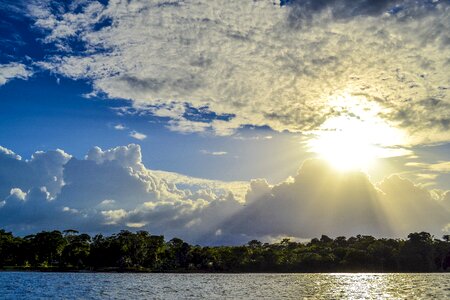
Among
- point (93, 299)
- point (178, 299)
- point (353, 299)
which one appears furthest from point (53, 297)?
point (353, 299)

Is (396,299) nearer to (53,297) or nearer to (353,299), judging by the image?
(353,299)

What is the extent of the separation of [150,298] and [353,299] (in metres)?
41.6

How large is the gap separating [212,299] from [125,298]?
16.6 meters

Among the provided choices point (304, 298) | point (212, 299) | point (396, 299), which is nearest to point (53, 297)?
point (212, 299)

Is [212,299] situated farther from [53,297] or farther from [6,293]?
[6,293]

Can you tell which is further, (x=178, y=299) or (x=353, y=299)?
(x=353, y=299)

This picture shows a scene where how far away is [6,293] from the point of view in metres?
93.0

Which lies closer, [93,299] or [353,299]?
[93,299]

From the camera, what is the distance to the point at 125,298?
86.8 m

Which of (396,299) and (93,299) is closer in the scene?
(93,299)

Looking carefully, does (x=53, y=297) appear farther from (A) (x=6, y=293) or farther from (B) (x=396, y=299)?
(B) (x=396, y=299)

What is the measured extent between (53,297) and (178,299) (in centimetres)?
2407

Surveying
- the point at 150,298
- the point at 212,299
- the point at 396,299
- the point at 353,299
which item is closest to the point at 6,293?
the point at 150,298

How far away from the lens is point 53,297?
87.0 metres
